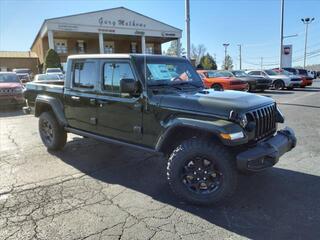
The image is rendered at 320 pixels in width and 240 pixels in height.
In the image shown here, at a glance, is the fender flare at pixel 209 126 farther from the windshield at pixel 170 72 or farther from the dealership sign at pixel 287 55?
the dealership sign at pixel 287 55

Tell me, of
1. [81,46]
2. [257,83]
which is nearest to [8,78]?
[257,83]

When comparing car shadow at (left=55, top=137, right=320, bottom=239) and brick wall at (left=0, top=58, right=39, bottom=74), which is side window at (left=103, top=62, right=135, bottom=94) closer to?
car shadow at (left=55, top=137, right=320, bottom=239)

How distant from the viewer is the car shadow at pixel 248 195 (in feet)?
11.1

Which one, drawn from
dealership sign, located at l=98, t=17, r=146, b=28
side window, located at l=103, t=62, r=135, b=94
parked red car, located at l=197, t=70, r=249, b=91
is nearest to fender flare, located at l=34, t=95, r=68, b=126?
side window, located at l=103, t=62, r=135, b=94

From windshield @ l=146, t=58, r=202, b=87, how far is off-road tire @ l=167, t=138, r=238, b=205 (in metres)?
1.13

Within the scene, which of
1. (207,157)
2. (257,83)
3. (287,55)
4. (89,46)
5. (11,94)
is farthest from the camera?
(89,46)

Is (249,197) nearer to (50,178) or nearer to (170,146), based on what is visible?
(170,146)

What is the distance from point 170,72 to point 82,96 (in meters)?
1.62

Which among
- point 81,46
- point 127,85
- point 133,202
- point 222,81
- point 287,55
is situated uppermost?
point 81,46

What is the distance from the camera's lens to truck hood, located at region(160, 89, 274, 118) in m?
3.74

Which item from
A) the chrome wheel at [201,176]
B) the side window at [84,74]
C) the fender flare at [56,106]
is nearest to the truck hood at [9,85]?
the fender flare at [56,106]

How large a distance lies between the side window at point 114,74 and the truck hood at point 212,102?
0.80 metres

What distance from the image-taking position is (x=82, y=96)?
5371mm

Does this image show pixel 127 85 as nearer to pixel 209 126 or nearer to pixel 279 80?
pixel 209 126
